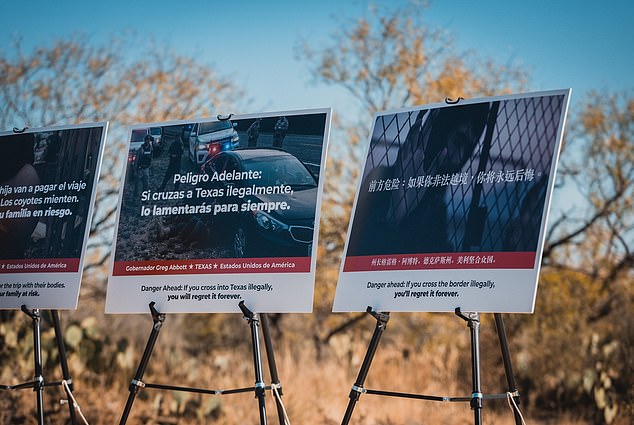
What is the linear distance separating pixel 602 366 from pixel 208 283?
583 cm

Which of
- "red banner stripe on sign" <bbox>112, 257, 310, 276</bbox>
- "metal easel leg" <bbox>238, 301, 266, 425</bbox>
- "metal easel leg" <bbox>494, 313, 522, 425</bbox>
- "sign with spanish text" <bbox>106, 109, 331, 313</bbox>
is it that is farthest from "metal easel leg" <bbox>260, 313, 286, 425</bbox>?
"metal easel leg" <bbox>494, 313, 522, 425</bbox>

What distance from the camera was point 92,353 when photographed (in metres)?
9.72

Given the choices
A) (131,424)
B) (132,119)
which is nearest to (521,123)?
(131,424)

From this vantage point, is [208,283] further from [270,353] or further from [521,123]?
[521,123]

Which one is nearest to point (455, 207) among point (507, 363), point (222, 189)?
point (507, 363)

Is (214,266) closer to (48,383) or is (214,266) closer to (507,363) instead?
(48,383)

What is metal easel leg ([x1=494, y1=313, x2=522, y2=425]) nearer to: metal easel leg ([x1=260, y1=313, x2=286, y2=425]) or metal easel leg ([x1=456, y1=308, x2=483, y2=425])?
metal easel leg ([x1=456, y1=308, x2=483, y2=425])

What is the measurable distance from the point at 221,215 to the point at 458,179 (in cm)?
162

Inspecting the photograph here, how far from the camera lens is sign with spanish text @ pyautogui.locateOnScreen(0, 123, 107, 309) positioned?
21.0 feet

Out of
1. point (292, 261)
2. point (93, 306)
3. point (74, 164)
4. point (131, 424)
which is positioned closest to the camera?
point (292, 261)

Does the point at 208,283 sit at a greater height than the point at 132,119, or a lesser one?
lesser

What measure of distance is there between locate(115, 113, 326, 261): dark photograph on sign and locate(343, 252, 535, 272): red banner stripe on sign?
1.21ft

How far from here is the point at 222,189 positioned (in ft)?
19.3

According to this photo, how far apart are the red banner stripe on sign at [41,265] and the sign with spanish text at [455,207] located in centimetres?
213
